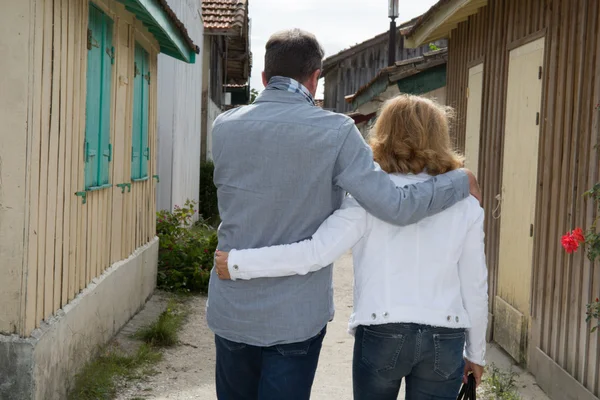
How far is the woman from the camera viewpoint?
2.79 metres

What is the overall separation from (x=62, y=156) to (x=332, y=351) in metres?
3.25

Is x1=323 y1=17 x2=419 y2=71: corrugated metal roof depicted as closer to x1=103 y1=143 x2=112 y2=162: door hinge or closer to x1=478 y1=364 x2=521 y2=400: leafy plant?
x1=103 y1=143 x2=112 y2=162: door hinge

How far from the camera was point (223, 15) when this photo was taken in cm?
1820

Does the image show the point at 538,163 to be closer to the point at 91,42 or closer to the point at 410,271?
the point at 91,42

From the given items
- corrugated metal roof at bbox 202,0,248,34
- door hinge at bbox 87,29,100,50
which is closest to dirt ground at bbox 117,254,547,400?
door hinge at bbox 87,29,100,50

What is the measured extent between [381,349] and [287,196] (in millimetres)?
637

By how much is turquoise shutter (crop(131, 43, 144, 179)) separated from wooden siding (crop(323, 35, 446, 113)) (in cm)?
2211

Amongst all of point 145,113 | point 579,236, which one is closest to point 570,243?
point 579,236

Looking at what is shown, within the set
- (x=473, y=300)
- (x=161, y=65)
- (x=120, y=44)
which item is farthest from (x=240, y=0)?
(x=473, y=300)

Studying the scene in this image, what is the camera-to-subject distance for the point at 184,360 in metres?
6.67

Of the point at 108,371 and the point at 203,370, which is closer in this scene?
the point at 108,371

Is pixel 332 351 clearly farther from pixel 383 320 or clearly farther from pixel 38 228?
pixel 383 320

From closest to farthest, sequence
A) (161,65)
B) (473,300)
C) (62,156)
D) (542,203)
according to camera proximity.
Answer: (473,300) < (62,156) < (542,203) < (161,65)

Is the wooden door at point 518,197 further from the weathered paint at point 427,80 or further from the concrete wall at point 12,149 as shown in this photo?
the weathered paint at point 427,80
